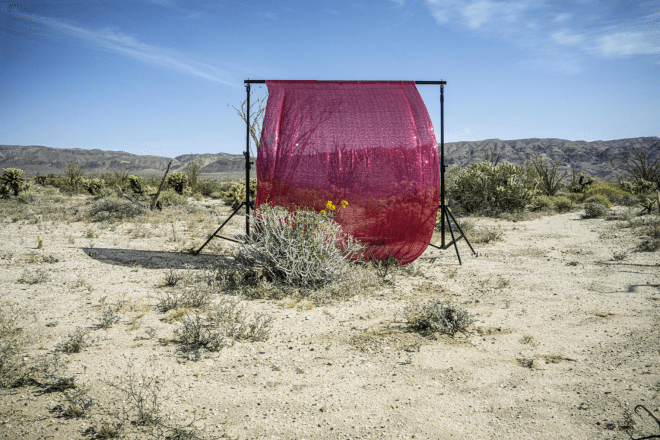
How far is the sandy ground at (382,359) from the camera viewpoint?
2.62m

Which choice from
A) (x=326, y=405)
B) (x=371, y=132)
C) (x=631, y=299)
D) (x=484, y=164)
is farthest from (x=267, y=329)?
(x=484, y=164)

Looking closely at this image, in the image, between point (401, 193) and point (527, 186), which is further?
point (527, 186)

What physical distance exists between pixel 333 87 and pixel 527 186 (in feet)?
33.3

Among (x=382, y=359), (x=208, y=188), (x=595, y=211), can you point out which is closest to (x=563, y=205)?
(x=595, y=211)

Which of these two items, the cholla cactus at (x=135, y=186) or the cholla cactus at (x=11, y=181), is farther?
the cholla cactus at (x=135, y=186)

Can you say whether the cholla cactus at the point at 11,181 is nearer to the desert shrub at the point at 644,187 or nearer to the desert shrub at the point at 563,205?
the desert shrub at the point at 563,205

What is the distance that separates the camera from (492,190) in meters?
13.8

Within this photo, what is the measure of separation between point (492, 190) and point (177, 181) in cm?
1232

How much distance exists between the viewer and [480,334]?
402 centimetres

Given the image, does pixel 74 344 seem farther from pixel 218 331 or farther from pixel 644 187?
pixel 644 187

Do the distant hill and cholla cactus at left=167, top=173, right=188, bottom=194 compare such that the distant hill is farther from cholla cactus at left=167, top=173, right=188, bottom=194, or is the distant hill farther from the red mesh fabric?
the red mesh fabric

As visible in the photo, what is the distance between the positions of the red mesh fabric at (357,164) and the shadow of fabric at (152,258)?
5.52 feet

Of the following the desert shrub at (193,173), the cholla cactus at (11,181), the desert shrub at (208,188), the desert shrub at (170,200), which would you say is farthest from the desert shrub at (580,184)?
the cholla cactus at (11,181)

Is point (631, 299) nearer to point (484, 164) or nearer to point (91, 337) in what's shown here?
point (91, 337)
